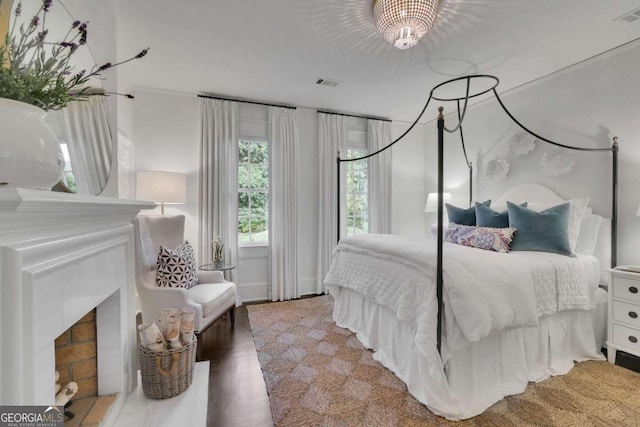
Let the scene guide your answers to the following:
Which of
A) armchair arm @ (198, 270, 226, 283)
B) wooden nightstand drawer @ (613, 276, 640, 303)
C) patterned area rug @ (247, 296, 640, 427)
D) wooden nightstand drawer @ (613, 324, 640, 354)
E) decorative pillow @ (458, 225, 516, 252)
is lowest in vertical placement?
patterned area rug @ (247, 296, 640, 427)

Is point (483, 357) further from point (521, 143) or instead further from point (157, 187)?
point (157, 187)

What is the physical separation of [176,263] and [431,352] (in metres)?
2.15

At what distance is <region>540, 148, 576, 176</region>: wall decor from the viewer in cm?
287

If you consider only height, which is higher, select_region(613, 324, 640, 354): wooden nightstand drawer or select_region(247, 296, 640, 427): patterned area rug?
select_region(613, 324, 640, 354): wooden nightstand drawer

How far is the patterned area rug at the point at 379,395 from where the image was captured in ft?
5.40

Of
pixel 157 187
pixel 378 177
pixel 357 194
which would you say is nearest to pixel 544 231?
pixel 378 177

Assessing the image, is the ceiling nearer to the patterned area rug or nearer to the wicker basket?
the wicker basket

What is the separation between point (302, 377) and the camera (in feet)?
6.75

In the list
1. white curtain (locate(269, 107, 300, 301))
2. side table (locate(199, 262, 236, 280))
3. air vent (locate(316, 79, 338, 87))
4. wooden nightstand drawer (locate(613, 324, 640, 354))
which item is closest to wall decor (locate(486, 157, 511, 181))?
wooden nightstand drawer (locate(613, 324, 640, 354))

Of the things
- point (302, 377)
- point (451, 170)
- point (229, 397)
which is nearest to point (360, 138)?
point (451, 170)

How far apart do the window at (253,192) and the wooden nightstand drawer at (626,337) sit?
Answer: 3.58 metres

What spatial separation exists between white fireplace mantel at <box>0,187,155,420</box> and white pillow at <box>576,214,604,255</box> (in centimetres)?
353

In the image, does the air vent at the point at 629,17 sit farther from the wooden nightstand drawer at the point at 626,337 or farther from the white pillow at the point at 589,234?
the wooden nightstand drawer at the point at 626,337

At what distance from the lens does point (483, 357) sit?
182cm
